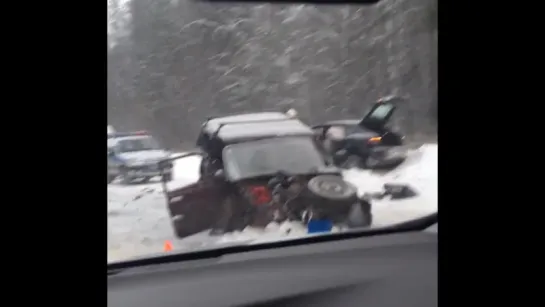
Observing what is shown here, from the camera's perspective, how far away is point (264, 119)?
1957 millimetres

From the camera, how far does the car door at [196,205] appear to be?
194cm

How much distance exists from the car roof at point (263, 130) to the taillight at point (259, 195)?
15cm

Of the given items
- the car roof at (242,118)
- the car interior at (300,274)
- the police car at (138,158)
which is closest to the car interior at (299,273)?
the car interior at (300,274)

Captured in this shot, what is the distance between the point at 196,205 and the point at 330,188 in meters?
0.40

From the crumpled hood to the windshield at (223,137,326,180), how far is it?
0.61 feet

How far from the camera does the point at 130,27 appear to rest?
5.92 feet

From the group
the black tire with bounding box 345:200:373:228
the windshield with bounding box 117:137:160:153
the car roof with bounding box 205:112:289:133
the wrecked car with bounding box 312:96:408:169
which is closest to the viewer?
the windshield with bounding box 117:137:160:153

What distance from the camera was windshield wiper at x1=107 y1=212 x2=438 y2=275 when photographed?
1.95 m

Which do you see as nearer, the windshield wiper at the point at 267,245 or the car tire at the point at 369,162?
the windshield wiper at the point at 267,245

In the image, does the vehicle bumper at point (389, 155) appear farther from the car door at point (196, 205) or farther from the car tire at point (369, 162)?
the car door at point (196, 205)

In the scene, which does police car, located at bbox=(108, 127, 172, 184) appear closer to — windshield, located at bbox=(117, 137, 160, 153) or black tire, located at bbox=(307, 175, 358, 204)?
windshield, located at bbox=(117, 137, 160, 153)

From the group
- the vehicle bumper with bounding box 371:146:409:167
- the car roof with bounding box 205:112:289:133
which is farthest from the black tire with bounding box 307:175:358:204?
the car roof with bounding box 205:112:289:133
